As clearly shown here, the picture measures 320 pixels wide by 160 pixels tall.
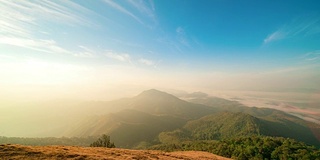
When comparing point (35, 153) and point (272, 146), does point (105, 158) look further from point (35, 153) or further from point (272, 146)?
point (272, 146)

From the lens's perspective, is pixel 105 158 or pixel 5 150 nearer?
pixel 5 150

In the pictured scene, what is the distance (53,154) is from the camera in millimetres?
28984

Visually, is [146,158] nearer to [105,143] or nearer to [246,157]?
[105,143]

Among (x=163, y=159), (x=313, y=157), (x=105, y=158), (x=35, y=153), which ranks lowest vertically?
(x=313, y=157)

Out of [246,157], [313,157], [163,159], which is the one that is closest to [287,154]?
[313,157]

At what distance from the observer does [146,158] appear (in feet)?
124

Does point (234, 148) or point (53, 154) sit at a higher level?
point (53, 154)

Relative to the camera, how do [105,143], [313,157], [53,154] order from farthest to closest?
[313,157], [105,143], [53,154]

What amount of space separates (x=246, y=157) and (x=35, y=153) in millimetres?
90148

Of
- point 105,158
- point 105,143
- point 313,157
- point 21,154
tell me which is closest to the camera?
point 21,154

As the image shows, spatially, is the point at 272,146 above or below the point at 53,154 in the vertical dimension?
below

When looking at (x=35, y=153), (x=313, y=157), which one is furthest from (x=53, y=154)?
(x=313, y=157)

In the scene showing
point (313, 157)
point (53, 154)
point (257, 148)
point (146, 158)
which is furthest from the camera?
point (257, 148)

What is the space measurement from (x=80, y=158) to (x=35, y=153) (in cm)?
636
